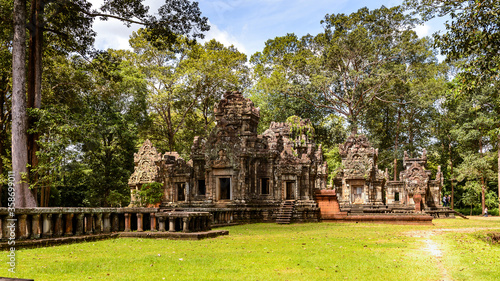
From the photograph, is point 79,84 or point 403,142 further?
point 403,142

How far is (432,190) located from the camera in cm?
3994

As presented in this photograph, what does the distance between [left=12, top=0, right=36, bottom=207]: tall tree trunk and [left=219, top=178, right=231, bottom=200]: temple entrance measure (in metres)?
15.8

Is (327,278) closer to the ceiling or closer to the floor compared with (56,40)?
closer to the floor

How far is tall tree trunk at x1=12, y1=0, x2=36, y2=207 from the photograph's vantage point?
46.5ft

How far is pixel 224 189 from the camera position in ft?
97.7

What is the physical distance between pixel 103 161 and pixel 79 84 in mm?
12783

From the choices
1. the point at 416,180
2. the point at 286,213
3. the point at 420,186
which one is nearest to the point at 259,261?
the point at 286,213

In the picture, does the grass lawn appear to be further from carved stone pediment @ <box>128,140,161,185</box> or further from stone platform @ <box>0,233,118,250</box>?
carved stone pediment @ <box>128,140,161,185</box>

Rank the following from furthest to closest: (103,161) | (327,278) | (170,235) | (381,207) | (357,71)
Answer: (357,71) → (103,161) → (381,207) → (170,235) → (327,278)

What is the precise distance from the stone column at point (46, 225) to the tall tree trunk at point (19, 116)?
7.79ft

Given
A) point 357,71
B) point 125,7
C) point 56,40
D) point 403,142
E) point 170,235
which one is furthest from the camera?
point 403,142

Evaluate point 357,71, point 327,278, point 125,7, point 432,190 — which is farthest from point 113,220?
point 357,71

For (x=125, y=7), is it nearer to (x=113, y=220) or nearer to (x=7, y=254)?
(x=113, y=220)

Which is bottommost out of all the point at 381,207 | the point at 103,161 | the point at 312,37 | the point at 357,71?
the point at 381,207
